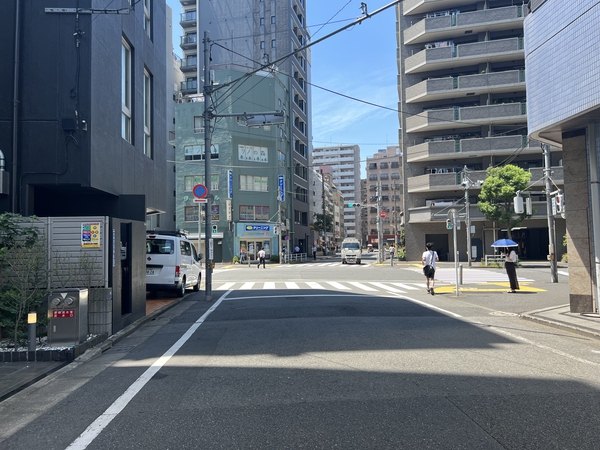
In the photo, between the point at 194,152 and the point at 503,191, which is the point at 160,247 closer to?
the point at 503,191

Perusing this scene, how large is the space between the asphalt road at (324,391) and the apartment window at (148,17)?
11.3 m

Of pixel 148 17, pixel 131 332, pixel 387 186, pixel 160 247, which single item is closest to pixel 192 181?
pixel 148 17

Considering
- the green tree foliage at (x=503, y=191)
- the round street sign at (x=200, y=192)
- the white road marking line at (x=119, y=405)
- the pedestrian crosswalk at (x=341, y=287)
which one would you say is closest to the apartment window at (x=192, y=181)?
the green tree foliage at (x=503, y=191)

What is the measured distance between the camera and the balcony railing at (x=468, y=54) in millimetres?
39094

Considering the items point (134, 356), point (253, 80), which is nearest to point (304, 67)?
point (253, 80)

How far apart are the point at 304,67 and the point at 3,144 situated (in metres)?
62.2

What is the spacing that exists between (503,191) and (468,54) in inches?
556

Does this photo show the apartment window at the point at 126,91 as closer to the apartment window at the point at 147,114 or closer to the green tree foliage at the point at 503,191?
the apartment window at the point at 147,114

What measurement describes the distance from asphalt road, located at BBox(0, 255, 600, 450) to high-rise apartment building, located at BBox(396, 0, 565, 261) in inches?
1283

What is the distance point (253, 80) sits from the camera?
49.3 meters

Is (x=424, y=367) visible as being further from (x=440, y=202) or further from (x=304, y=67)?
(x=304, y=67)

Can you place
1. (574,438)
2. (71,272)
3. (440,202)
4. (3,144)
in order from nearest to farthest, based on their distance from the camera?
(574,438), (71,272), (3,144), (440,202)

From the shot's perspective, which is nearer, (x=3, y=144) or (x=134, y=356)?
(x=134, y=356)

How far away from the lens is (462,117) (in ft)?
131
